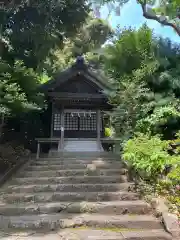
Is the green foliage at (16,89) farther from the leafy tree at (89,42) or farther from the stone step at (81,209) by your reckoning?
the leafy tree at (89,42)

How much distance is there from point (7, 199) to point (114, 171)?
345 centimetres

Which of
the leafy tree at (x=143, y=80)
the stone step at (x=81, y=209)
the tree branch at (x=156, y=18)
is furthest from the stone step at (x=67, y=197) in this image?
the tree branch at (x=156, y=18)

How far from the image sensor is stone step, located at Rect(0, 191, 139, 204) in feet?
21.5

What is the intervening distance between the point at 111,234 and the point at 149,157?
86.2 inches

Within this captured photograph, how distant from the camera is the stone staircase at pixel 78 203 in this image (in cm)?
511

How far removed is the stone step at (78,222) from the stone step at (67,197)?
3.38ft

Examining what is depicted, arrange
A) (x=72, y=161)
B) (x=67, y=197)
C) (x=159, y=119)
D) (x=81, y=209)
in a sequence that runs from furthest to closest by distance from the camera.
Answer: (x=72, y=161) → (x=159, y=119) → (x=67, y=197) → (x=81, y=209)

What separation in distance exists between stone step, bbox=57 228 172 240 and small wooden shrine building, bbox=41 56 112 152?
8430 millimetres

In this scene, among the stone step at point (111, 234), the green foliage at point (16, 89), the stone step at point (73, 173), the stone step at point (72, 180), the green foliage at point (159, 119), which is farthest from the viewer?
the green foliage at point (159, 119)

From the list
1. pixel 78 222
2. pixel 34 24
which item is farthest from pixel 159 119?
pixel 34 24

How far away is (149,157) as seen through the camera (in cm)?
632

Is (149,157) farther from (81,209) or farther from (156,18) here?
(156,18)

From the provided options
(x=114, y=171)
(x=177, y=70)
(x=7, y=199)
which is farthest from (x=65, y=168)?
(x=177, y=70)

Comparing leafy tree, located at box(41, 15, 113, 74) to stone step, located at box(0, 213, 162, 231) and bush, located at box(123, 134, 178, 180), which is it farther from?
stone step, located at box(0, 213, 162, 231)
